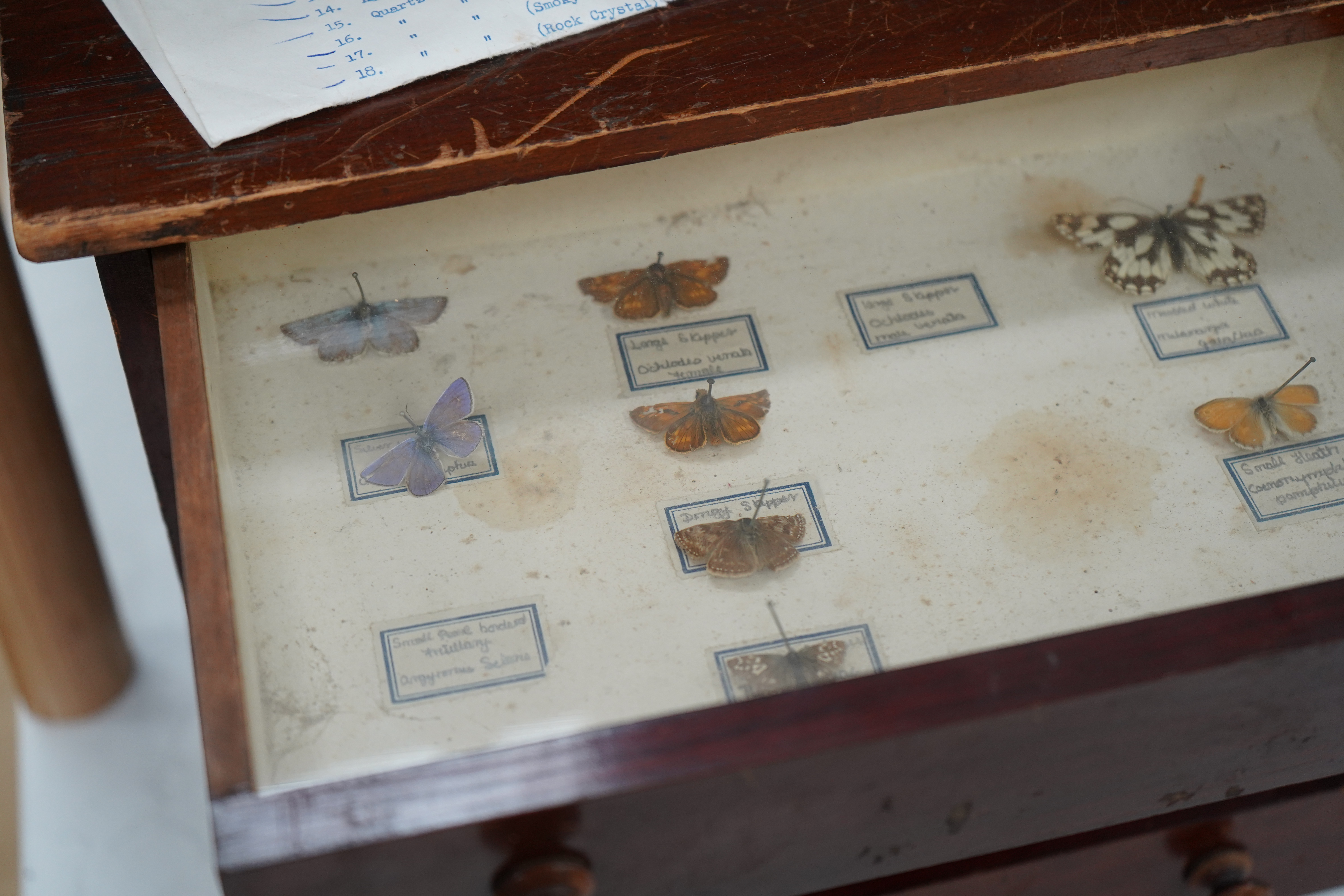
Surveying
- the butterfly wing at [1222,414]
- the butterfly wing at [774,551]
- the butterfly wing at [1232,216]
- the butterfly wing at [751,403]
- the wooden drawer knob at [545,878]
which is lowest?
the wooden drawer knob at [545,878]

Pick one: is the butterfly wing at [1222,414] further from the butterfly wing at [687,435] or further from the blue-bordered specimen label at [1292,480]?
the butterfly wing at [687,435]

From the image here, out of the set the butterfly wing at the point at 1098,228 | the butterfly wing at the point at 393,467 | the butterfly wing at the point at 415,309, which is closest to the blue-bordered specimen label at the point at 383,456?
the butterfly wing at the point at 393,467

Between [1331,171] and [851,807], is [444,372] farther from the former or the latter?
[1331,171]

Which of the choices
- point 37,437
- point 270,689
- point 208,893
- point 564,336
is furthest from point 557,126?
point 208,893

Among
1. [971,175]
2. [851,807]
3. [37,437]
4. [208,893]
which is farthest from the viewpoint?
[208,893]

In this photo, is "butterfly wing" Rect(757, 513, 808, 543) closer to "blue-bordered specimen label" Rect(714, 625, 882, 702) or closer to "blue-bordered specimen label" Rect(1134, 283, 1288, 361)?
"blue-bordered specimen label" Rect(714, 625, 882, 702)

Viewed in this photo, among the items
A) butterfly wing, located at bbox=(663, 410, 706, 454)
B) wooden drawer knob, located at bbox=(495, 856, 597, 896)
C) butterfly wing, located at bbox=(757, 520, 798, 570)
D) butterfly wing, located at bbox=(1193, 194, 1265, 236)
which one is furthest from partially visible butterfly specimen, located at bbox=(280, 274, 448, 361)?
butterfly wing, located at bbox=(1193, 194, 1265, 236)
